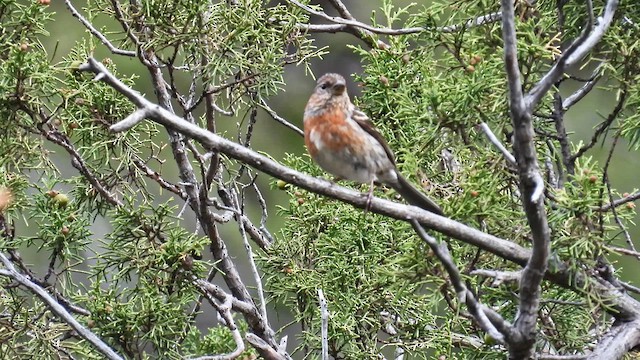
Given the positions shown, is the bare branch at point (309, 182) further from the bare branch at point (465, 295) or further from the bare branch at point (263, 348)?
the bare branch at point (263, 348)

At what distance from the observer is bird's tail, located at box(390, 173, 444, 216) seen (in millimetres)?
2408

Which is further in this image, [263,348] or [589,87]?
[589,87]

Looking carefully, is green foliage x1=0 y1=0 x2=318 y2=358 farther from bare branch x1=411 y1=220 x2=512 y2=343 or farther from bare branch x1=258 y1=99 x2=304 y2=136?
bare branch x1=411 y1=220 x2=512 y2=343

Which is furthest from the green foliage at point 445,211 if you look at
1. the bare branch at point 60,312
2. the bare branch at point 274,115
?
the bare branch at point 60,312

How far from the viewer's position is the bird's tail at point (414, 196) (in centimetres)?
241

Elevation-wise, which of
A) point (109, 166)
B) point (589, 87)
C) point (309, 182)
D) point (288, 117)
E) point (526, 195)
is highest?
point (589, 87)

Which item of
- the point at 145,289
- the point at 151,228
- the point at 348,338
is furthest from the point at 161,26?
the point at 348,338

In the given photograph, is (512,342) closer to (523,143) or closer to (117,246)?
(523,143)

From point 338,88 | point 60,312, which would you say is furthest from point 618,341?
point 60,312

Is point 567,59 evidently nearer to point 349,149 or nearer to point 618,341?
point 618,341

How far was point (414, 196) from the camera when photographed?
2.62 m

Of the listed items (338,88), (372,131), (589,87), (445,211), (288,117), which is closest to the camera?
(445,211)

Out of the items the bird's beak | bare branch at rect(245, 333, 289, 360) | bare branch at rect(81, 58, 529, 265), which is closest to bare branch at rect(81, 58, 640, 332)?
bare branch at rect(81, 58, 529, 265)

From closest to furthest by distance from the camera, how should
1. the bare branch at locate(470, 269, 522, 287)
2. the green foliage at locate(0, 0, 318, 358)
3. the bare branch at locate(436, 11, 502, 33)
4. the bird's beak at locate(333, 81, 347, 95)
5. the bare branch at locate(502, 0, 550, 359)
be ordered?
the bare branch at locate(502, 0, 550, 359) → the bare branch at locate(470, 269, 522, 287) → the bare branch at locate(436, 11, 502, 33) → the green foliage at locate(0, 0, 318, 358) → the bird's beak at locate(333, 81, 347, 95)
